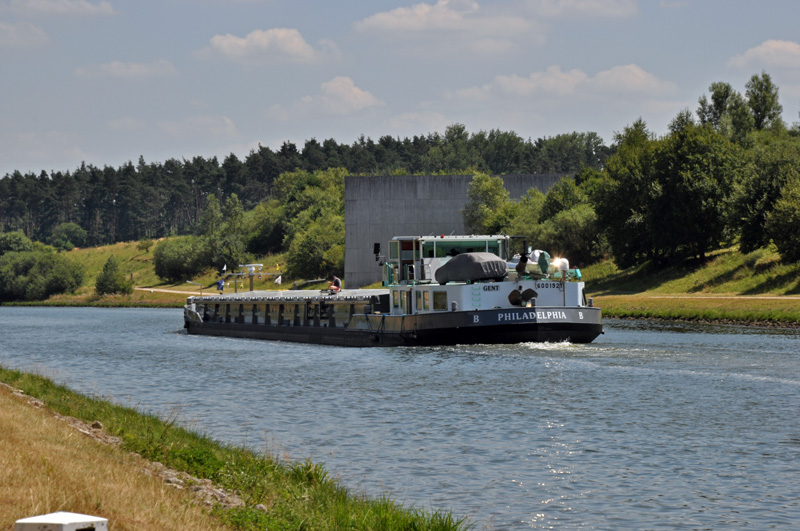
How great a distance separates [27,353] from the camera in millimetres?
53938

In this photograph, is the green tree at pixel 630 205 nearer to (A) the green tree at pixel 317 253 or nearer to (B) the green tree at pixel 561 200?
(B) the green tree at pixel 561 200

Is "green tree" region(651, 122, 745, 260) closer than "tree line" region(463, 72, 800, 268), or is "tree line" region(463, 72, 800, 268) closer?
"tree line" region(463, 72, 800, 268)

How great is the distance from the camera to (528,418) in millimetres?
25422

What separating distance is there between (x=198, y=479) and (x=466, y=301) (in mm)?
28061

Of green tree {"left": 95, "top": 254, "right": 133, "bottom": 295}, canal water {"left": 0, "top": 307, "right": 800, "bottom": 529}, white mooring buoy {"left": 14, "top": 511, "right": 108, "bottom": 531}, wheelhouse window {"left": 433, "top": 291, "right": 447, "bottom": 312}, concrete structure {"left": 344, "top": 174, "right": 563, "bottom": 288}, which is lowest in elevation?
canal water {"left": 0, "top": 307, "right": 800, "bottom": 529}

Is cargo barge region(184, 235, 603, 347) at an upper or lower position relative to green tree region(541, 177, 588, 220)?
lower

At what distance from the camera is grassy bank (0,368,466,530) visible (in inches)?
468

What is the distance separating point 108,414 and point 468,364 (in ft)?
57.3

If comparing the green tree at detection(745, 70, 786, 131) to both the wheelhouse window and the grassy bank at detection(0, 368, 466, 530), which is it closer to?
the wheelhouse window

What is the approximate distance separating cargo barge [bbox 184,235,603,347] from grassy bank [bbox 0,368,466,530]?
22748mm

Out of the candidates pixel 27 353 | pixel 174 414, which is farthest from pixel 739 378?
pixel 27 353

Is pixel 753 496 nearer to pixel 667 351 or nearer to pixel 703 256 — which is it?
pixel 667 351

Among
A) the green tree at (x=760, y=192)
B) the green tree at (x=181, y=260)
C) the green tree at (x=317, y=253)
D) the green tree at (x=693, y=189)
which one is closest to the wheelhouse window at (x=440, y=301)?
the green tree at (x=760, y=192)

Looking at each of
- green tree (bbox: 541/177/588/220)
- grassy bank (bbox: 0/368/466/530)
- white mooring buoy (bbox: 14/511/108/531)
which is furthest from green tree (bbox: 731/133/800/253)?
white mooring buoy (bbox: 14/511/108/531)
